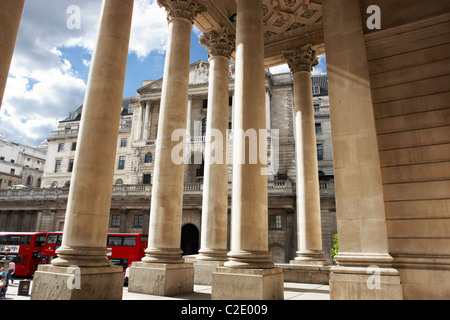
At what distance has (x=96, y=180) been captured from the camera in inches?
517

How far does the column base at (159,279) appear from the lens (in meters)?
15.6

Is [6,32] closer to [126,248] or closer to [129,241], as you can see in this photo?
[129,241]

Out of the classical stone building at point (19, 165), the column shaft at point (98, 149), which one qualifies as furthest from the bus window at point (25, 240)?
the classical stone building at point (19, 165)

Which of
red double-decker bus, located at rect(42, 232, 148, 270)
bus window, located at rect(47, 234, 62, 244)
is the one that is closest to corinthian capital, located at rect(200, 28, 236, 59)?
red double-decker bus, located at rect(42, 232, 148, 270)

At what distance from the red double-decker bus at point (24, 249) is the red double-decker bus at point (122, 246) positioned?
0.86m

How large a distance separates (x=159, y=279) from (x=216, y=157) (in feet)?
31.2

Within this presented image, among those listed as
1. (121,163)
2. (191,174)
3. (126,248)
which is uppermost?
(121,163)

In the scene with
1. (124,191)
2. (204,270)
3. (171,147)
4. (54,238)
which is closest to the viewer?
(171,147)

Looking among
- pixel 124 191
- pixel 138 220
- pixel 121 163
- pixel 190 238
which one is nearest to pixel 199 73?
pixel 121 163

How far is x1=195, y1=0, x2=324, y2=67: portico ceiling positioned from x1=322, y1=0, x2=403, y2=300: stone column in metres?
11.6

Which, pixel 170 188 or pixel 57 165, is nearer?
pixel 170 188

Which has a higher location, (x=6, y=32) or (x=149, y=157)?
(x=149, y=157)

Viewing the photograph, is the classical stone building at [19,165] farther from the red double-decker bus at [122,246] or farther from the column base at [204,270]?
the column base at [204,270]
